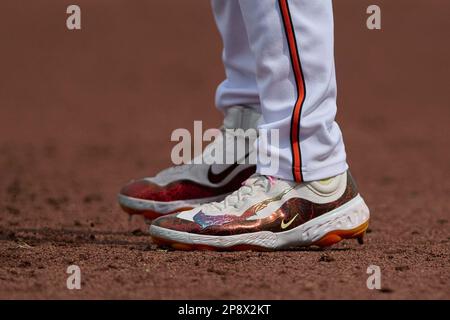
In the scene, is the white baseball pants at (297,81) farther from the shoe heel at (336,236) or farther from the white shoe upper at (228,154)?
the white shoe upper at (228,154)

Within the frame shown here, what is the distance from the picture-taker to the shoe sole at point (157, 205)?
11.0 feet

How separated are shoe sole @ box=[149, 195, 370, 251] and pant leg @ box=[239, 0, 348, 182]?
153mm

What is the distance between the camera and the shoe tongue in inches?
127

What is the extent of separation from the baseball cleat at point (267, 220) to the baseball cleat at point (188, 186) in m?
0.45

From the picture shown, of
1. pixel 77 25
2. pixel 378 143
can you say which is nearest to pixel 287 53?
pixel 378 143

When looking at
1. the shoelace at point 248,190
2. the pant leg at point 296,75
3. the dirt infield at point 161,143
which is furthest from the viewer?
the shoelace at point 248,190

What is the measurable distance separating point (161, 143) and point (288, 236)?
4004mm

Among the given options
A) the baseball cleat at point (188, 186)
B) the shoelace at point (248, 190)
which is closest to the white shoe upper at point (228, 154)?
the baseball cleat at point (188, 186)

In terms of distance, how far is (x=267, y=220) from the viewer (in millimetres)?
2773

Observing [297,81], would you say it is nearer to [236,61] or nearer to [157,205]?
[236,61]

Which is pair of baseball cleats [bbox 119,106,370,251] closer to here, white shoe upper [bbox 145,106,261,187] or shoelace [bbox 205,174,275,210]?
shoelace [bbox 205,174,275,210]

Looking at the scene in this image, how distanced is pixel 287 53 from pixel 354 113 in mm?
5342

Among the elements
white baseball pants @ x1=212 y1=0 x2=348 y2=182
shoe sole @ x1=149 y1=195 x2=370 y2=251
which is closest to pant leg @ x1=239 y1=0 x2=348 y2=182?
white baseball pants @ x1=212 y1=0 x2=348 y2=182

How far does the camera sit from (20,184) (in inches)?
190
